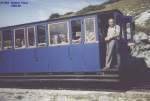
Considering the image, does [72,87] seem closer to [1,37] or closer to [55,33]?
[55,33]

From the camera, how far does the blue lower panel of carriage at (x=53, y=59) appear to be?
42.8ft

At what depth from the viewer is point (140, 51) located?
16.9 m

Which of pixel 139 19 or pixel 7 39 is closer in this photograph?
pixel 7 39

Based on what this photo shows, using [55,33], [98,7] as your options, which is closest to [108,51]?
[55,33]

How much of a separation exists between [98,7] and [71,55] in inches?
611

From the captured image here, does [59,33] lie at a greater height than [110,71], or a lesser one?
greater

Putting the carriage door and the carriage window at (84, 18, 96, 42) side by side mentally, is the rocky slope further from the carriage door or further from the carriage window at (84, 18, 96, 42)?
the carriage window at (84, 18, 96, 42)

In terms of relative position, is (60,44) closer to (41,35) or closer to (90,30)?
(41,35)

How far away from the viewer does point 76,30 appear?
13.6 meters

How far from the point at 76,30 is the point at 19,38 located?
3.37 meters

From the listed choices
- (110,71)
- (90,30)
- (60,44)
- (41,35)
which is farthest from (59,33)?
(110,71)

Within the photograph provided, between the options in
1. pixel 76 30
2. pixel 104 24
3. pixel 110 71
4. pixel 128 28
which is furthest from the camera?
pixel 128 28

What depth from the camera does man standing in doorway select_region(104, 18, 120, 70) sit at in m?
12.6

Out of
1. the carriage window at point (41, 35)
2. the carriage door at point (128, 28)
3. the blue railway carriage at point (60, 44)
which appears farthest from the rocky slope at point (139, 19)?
the carriage window at point (41, 35)
